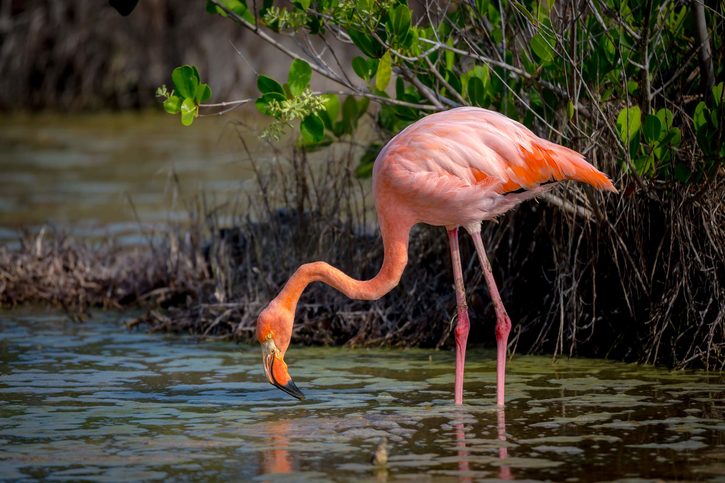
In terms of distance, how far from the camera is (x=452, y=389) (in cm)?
674

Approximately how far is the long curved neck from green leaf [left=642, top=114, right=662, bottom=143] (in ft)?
4.27

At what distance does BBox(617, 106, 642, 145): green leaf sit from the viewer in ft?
21.7

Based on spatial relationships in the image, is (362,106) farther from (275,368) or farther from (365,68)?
(275,368)

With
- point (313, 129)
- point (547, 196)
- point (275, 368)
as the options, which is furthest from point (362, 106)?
point (275, 368)

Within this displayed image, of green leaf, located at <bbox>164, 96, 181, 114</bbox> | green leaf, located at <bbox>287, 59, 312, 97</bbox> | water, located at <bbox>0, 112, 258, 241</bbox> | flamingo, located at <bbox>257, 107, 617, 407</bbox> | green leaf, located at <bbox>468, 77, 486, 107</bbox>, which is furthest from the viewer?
water, located at <bbox>0, 112, 258, 241</bbox>

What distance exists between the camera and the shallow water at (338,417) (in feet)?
16.9

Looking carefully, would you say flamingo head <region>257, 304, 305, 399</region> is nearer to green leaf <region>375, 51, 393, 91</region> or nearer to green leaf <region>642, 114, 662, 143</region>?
green leaf <region>375, 51, 393, 91</region>

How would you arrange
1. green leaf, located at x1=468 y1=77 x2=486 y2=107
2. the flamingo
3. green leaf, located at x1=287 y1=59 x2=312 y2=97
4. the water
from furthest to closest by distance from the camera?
the water, green leaf, located at x1=468 y1=77 x2=486 y2=107, green leaf, located at x1=287 y1=59 x2=312 y2=97, the flamingo

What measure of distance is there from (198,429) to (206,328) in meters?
2.56

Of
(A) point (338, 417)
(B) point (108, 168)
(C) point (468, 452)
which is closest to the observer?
(C) point (468, 452)

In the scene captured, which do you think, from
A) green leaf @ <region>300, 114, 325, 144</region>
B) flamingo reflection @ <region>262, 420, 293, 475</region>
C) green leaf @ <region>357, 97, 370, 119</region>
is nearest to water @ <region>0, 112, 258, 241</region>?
green leaf @ <region>357, 97, 370, 119</region>

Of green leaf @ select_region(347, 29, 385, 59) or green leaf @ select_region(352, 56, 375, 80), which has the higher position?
green leaf @ select_region(347, 29, 385, 59)

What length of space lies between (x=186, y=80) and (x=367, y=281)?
1.36 m

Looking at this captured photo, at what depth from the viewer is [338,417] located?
6.10 m
